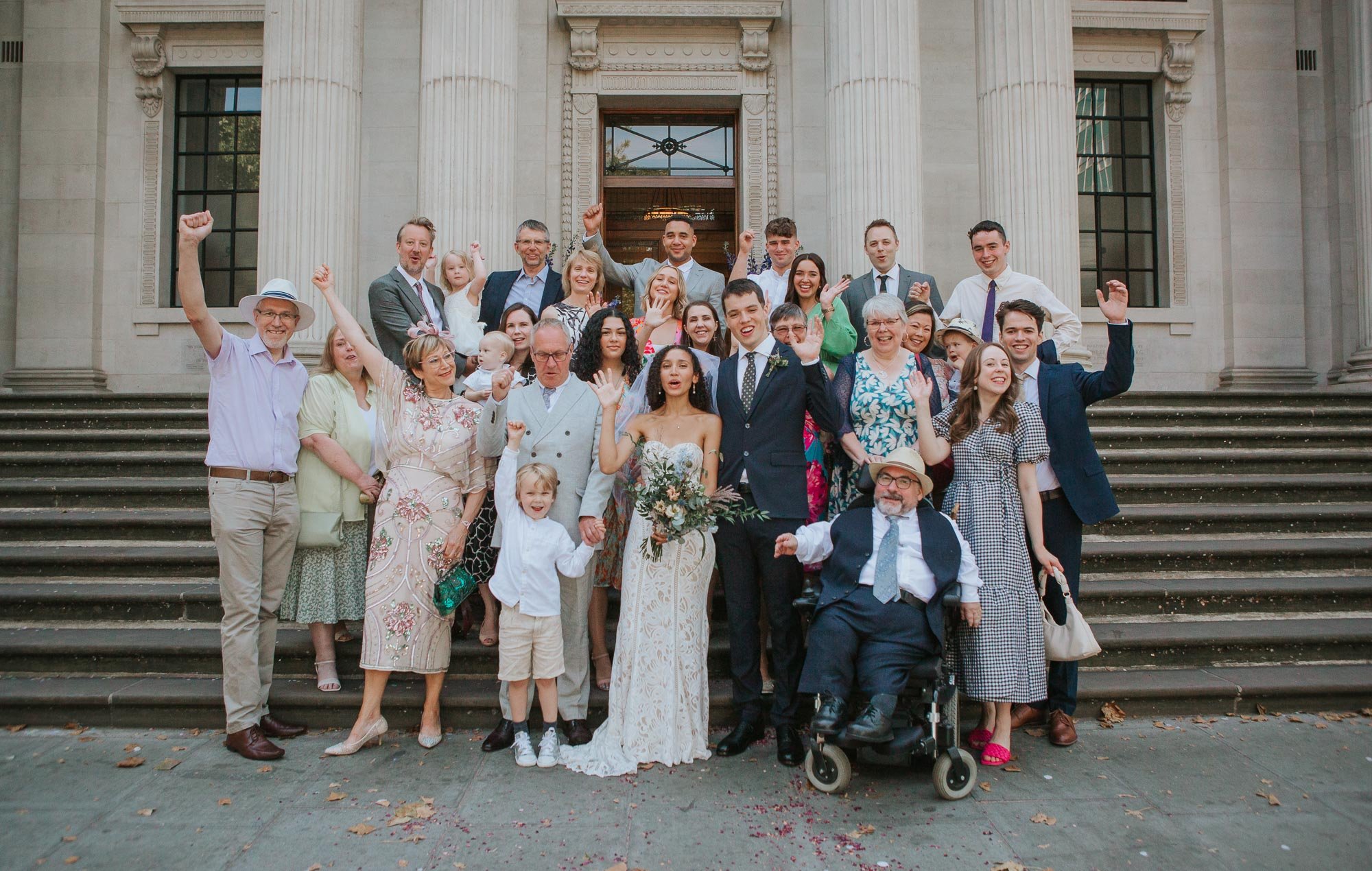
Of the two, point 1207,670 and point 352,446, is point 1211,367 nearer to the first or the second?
point 1207,670

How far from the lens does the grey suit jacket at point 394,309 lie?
19.3ft

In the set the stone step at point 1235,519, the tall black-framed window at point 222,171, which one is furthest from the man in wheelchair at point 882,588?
the tall black-framed window at point 222,171

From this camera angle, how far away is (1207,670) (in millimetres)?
5348

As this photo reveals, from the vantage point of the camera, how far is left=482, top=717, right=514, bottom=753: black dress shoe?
180 inches

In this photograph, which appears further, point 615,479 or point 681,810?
point 615,479

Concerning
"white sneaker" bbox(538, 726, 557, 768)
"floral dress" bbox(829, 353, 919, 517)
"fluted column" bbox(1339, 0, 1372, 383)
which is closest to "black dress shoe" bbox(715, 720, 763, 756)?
"white sneaker" bbox(538, 726, 557, 768)

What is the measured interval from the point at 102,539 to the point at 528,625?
4507mm

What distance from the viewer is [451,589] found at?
4566mm

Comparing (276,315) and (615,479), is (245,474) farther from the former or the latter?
(615,479)

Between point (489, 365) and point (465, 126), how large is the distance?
5016 millimetres

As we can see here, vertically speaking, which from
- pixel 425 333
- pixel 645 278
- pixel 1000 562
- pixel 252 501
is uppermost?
pixel 645 278

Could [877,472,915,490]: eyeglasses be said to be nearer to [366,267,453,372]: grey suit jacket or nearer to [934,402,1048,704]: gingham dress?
[934,402,1048,704]: gingham dress

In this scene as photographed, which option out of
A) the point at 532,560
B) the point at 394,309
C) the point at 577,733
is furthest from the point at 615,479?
the point at 394,309

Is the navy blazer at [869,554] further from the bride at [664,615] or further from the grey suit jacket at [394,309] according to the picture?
the grey suit jacket at [394,309]
